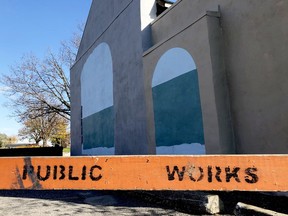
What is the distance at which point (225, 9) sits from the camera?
268 inches

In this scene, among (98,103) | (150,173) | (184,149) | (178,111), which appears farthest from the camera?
(98,103)

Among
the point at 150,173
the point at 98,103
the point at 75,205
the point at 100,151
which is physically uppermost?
the point at 98,103

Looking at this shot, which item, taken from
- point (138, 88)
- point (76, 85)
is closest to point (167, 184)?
point (138, 88)

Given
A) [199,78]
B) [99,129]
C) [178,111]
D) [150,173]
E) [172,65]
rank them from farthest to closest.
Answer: [99,129] → [172,65] → [178,111] → [199,78] → [150,173]

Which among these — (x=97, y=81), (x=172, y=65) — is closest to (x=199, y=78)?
(x=172, y=65)

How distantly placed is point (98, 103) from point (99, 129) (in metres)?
1.45

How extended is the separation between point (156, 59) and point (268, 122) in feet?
14.6

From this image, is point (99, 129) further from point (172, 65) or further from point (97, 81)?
point (172, 65)

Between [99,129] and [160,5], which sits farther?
[99,129]

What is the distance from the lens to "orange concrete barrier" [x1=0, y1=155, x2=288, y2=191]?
222 centimetres

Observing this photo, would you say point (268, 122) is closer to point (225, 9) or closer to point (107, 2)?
point (225, 9)

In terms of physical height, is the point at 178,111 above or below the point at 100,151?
above

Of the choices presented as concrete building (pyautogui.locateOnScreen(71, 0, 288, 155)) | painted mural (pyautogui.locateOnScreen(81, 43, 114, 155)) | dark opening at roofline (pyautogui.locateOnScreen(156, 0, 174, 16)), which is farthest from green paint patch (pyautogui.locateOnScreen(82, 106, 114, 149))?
dark opening at roofline (pyautogui.locateOnScreen(156, 0, 174, 16))

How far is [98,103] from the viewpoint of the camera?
1432 centimetres
